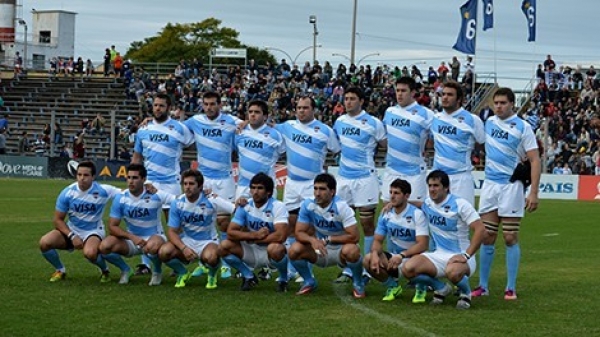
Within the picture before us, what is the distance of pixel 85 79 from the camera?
5097cm

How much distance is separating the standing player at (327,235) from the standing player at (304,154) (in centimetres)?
122

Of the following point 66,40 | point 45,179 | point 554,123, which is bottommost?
point 45,179

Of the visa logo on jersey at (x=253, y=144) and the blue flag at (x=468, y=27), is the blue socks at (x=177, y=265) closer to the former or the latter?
the visa logo on jersey at (x=253, y=144)

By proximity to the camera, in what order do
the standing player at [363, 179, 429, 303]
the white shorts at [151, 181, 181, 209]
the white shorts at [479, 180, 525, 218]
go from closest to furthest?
the standing player at [363, 179, 429, 303]
the white shorts at [479, 180, 525, 218]
the white shorts at [151, 181, 181, 209]

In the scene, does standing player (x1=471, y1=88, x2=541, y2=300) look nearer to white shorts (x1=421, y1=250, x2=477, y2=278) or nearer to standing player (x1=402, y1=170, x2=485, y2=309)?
standing player (x1=402, y1=170, x2=485, y2=309)

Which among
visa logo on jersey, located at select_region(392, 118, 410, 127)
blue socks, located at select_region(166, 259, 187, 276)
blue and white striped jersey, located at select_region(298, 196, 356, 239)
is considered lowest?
blue socks, located at select_region(166, 259, 187, 276)

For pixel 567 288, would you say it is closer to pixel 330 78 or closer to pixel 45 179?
pixel 45 179

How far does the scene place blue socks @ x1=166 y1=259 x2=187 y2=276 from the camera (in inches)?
480

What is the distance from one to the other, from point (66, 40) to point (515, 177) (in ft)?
222

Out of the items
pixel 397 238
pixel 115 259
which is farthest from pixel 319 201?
pixel 115 259

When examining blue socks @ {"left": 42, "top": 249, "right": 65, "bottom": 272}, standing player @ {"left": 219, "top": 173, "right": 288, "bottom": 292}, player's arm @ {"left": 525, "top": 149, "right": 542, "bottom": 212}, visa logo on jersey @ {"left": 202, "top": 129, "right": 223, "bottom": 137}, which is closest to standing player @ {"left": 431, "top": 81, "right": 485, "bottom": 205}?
player's arm @ {"left": 525, "top": 149, "right": 542, "bottom": 212}

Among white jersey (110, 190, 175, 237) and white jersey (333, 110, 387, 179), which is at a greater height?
white jersey (333, 110, 387, 179)

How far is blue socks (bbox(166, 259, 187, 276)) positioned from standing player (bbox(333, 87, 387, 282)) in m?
1.88

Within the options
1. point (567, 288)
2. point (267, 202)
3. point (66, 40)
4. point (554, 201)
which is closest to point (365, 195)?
point (267, 202)
